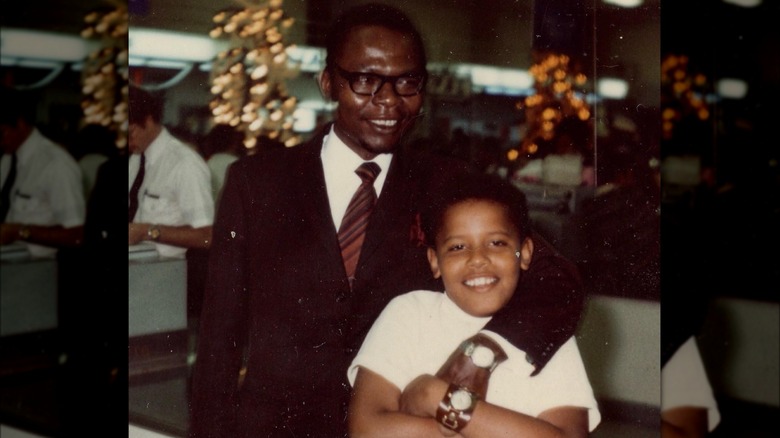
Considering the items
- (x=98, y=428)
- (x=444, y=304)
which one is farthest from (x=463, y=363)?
(x=98, y=428)

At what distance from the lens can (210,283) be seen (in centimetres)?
219

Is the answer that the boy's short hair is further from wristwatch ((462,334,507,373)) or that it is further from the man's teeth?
wristwatch ((462,334,507,373))

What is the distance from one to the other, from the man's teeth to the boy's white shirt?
7 cm

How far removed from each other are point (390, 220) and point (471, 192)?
0.71 feet

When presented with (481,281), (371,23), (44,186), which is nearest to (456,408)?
(481,281)

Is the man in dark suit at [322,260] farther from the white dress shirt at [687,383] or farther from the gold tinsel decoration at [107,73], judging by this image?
the gold tinsel decoration at [107,73]

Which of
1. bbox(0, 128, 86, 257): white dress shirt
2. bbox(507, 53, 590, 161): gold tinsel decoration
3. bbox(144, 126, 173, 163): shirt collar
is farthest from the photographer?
bbox(0, 128, 86, 257): white dress shirt

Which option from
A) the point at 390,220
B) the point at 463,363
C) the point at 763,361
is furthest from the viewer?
the point at 763,361

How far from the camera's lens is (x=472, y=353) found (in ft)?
6.30

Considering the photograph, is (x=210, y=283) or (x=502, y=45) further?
(x=210, y=283)

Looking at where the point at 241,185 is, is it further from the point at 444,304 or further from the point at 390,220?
the point at 444,304

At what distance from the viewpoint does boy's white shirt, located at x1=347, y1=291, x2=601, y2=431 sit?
75.0 inches

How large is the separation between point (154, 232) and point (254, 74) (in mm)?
492

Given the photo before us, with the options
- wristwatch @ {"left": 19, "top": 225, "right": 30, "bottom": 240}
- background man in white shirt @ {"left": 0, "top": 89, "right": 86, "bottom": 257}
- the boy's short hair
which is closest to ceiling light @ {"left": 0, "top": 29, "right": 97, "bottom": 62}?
background man in white shirt @ {"left": 0, "top": 89, "right": 86, "bottom": 257}
